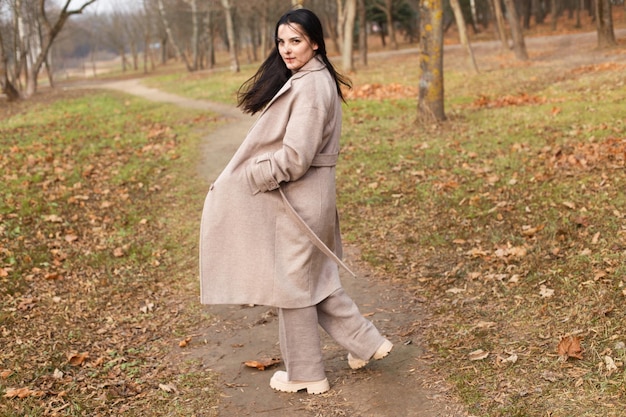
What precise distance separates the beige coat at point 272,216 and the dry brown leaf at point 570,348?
154cm

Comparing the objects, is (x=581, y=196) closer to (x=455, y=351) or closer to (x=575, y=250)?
(x=575, y=250)

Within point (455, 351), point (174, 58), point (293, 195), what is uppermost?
point (174, 58)

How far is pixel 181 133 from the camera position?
15.5 metres

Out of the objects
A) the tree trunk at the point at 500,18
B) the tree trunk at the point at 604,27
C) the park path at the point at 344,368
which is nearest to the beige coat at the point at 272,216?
the park path at the point at 344,368

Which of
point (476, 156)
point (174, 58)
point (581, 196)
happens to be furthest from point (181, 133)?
point (174, 58)

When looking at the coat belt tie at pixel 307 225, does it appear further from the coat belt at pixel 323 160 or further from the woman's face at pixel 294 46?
the woman's face at pixel 294 46

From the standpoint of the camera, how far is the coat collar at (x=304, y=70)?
3891 millimetres

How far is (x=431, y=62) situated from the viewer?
1271 centimetres

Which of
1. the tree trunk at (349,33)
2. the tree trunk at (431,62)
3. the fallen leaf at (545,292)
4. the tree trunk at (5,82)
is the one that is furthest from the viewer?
the tree trunk at (5,82)

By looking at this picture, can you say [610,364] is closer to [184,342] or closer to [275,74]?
[275,74]

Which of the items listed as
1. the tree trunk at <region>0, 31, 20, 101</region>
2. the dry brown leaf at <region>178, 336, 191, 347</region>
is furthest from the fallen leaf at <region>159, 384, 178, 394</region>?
the tree trunk at <region>0, 31, 20, 101</region>

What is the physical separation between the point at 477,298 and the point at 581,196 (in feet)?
8.14

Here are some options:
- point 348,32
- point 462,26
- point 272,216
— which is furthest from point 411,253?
point 348,32

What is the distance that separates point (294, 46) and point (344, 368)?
7.05ft
